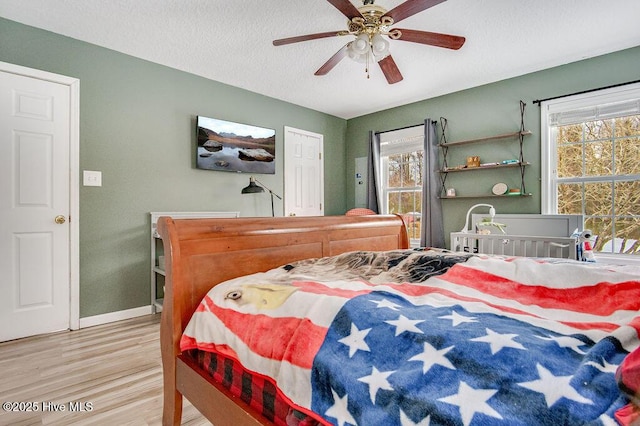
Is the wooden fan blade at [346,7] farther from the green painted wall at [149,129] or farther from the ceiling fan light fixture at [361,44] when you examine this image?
the green painted wall at [149,129]

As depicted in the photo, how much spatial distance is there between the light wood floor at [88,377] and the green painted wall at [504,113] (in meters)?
3.54

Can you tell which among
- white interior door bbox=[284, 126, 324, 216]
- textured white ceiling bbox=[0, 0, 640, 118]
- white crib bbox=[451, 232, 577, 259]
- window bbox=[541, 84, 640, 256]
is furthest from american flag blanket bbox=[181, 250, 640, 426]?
white interior door bbox=[284, 126, 324, 216]

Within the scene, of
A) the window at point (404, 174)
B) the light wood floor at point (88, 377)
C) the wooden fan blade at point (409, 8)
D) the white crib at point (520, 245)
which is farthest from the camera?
the window at point (404, 174)

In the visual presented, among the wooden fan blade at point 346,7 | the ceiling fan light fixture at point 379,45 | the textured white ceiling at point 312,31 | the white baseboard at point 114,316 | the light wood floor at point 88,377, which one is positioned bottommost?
the light wood floor at point 88,377

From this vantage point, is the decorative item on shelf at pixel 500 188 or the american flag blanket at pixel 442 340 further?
the decorative item on shelf at pixel 500 188

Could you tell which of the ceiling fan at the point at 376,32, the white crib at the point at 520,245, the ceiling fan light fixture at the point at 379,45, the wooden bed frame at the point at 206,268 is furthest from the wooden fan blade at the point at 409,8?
the white crib at the point at 520,245

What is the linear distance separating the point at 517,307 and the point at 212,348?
3.34 feet

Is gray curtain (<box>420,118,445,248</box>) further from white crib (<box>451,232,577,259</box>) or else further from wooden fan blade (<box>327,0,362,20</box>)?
wooden fan blade (<box>327,0,362,20</box>)

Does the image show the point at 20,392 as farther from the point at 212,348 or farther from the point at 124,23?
the point at 124,23

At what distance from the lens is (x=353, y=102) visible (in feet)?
14.8

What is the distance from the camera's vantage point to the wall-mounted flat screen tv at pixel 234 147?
3543mm

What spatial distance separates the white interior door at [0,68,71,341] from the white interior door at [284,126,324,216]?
2.43 m

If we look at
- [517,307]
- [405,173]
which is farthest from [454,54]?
[517,307]

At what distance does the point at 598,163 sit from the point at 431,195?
1.65 m
